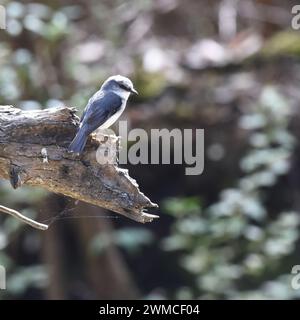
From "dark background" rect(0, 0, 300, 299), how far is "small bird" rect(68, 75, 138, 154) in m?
0.98

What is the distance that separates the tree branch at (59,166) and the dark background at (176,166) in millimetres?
1532

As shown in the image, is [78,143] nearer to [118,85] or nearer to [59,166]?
[59,166]

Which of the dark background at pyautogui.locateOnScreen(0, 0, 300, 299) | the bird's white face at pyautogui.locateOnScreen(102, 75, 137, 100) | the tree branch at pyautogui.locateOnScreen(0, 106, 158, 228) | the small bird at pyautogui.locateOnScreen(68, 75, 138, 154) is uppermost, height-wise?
the dark background at pyautogui.locateOnScreen(0, 0, 300, 299)

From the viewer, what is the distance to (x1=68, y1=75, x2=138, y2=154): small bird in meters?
2.89

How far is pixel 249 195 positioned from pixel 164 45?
92.0 inches

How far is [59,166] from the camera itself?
2949 millimetres

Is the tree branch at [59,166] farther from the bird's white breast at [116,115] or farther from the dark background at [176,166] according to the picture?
the dark background at [176,166]

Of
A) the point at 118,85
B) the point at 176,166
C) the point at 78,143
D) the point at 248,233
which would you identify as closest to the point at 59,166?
the point at 78,143

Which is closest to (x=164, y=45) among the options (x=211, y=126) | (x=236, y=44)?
(x=236, y=44)

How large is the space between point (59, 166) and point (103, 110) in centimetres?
45

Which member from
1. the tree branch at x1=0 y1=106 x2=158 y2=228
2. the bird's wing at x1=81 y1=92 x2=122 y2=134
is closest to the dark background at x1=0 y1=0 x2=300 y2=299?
the bird's wing at x1=81 y1=92 x2=122 y2=134

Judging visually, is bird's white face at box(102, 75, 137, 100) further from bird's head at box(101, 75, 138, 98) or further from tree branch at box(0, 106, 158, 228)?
tree branch at box(0, 106, 158, 228)

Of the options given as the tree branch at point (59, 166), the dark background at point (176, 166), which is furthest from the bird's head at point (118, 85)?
the dark background at point (176, 166)

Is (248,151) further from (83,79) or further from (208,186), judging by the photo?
(83,79)
